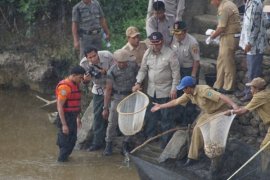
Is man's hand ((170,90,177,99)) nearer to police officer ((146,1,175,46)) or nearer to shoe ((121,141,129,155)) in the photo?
police officer ((146,1,175,46))

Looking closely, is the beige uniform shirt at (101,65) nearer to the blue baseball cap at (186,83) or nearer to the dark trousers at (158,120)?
the dark trousers at (158,120)

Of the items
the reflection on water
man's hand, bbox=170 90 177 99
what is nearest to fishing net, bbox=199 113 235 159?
man's hand, bbox=170 90 177 99

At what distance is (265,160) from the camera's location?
1016 cm

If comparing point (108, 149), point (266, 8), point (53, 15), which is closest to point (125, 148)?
point (108, 149)

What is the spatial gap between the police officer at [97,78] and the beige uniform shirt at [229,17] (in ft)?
6.65

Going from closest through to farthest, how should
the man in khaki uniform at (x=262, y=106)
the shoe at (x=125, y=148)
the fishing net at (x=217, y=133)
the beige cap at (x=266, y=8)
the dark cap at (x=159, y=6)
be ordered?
the man in khaki uniform at (x=262, y=106), the fishing net at (x=217, y=133), the beige cap at (x=266, y=8), the dark cap at (x=159, y=6), the shoe at (x=125, y=148)

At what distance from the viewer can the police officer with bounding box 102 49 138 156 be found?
11.9 meters

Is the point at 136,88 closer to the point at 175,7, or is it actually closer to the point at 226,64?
the point at 226,64

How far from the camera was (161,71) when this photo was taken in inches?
460

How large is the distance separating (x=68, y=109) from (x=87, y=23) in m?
2.24

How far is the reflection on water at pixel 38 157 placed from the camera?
11.7m

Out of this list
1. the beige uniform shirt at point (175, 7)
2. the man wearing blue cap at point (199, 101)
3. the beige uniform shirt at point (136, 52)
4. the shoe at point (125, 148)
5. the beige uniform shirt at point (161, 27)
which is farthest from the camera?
the beige uniform shirt at point (175, 7)

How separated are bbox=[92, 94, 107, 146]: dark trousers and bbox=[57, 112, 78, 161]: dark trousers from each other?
1.92ft

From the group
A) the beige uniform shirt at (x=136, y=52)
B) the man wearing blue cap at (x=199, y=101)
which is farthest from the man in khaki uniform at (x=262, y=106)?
the beige uniform shirt at (x=136, y=52)
